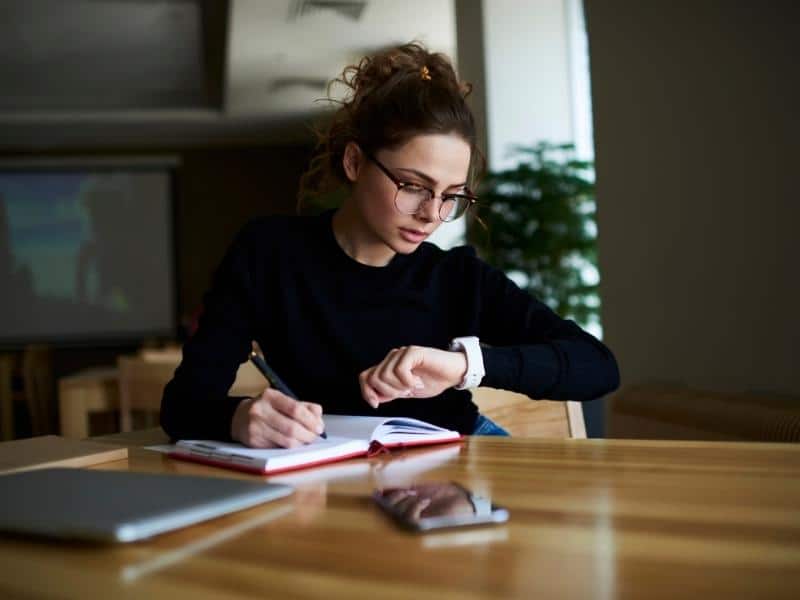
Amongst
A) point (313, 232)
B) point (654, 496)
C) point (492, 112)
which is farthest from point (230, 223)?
point (654, 496)

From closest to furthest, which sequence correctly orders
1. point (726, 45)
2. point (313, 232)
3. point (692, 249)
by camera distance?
1. point (313, 232)
2. point (726, 45)
3. point (692, 249)

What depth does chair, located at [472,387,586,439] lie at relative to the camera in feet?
5.74

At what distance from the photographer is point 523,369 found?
1349 mm

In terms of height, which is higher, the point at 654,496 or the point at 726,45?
the point at 726,45

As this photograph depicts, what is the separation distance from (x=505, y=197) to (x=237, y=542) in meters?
3.39

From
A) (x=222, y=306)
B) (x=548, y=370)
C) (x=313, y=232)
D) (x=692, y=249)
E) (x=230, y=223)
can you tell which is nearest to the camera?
(x=548, y=370)

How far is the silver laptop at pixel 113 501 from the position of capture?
0.69 metres

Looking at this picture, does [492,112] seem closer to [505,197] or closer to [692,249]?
[505,197]

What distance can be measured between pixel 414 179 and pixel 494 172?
282 centimetres

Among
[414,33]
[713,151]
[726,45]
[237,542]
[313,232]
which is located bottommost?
[237,542]

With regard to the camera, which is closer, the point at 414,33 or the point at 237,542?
the point at 237,542

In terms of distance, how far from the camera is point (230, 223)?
404 inches

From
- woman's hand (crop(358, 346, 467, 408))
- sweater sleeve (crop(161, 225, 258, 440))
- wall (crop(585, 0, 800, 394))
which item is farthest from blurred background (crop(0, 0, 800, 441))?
woman's hand (crop(358, 346, 467, 408))

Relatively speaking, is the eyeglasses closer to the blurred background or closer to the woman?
the woman
